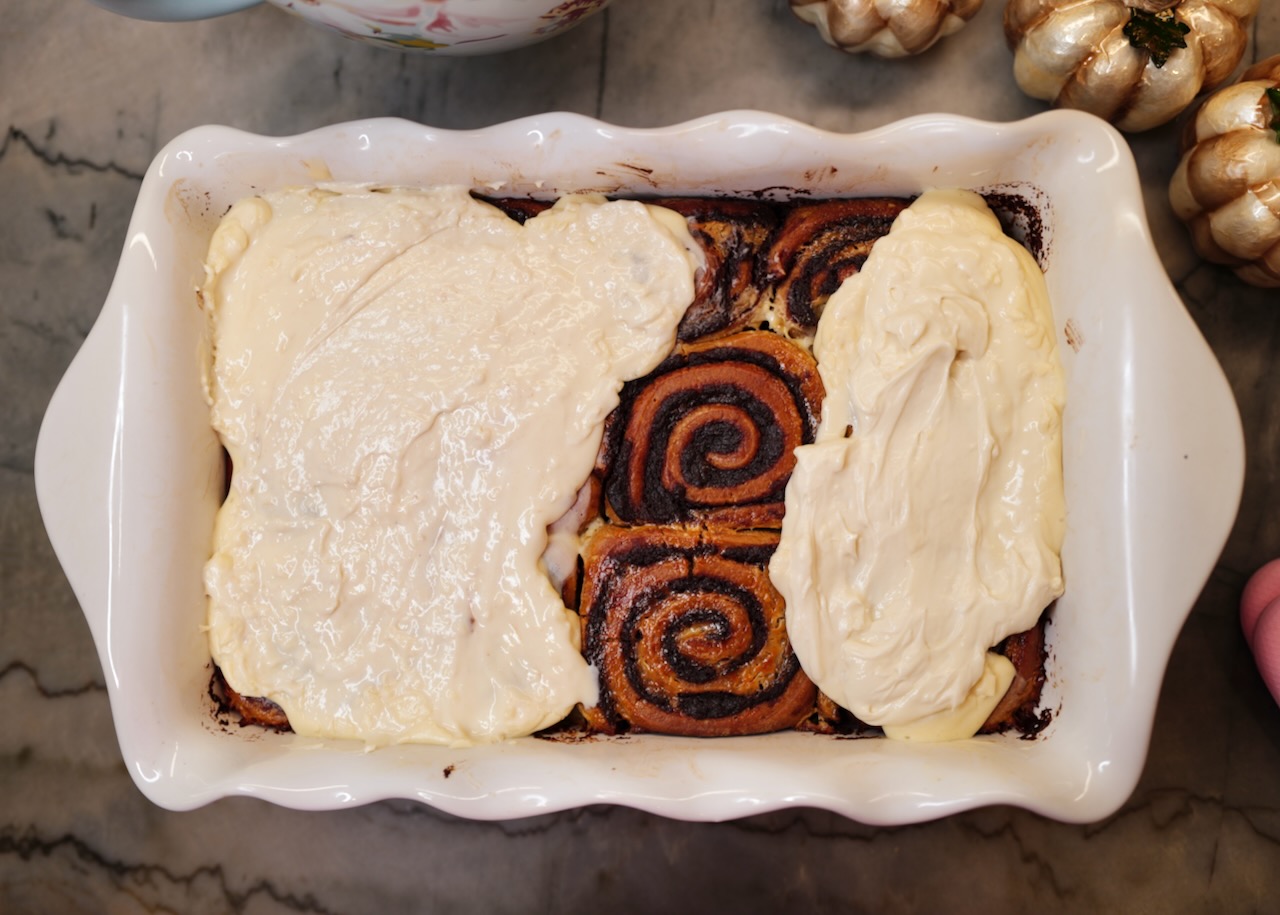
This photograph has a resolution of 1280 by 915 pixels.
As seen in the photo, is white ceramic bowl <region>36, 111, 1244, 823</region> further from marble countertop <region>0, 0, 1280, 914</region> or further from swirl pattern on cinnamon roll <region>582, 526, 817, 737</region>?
marble countertop <region>0, 0, 1280, 914</region>

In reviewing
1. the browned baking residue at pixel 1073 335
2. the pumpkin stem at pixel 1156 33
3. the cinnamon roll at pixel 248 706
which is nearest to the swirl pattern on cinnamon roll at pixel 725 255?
the browned baking residue at pixel 1073 335

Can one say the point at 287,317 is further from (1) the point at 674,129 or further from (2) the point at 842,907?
(2) the point at 842,907

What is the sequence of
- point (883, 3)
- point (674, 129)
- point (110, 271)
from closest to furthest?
point (674, 129) < point (883, 3) < point (110, 271)

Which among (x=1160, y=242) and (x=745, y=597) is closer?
(x=745, y=597)

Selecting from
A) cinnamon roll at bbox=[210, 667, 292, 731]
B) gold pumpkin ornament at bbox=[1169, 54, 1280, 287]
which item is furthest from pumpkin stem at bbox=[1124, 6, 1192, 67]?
cinnamon roll at bbox=[210, 667, 292, 731]

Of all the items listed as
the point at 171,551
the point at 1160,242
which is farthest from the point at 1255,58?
the point at 171,551
